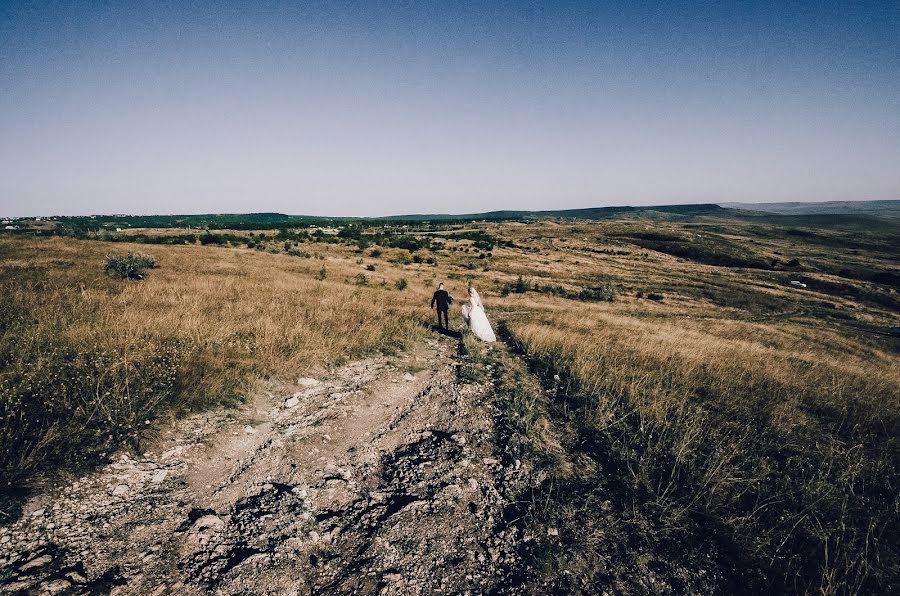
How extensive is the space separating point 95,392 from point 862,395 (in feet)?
51.0

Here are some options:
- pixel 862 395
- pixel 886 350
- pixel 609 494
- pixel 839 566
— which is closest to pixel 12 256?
pixel 609 494

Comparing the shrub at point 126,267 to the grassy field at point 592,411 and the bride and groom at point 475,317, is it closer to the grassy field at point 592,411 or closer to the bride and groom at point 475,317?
the grassy field at point 592,411

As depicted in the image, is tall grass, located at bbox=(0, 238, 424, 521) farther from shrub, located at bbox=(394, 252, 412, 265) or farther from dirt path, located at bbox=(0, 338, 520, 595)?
shrub, located at bbox=(394, 252, 412, 265)

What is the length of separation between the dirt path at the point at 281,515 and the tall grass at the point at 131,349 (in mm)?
514

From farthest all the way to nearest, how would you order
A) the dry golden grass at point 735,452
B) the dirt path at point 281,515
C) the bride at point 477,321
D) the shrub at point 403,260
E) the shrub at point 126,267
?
the shrub at point 403,260 → the shrub at point 126,267 → the bride at point 477,321 → the dry golden grass at point 735,452 → the dirt path at point 281,515

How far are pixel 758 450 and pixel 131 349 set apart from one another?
10.7 m

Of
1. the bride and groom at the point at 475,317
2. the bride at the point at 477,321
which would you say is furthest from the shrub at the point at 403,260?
the bride at the point at 477,321

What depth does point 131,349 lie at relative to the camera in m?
6.38

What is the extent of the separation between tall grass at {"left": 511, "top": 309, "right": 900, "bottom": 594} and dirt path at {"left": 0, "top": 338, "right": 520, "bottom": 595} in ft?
7.56

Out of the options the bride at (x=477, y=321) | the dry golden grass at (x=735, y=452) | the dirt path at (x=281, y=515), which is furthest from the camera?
the bride at (x=477, y=321)

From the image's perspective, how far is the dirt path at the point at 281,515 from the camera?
3188 millimetres

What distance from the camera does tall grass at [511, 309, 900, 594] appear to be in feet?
12.9

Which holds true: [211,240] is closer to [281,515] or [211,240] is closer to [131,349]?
[131,349]

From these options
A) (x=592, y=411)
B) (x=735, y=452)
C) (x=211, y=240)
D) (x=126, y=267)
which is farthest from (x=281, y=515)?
(x=211, y=240)
